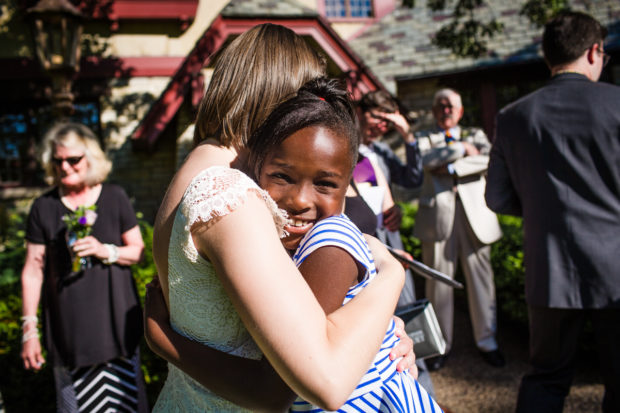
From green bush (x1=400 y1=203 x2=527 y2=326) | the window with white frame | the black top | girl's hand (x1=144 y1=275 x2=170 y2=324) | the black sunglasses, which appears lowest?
green bush (x1=400 y1=203 x2=527 y2=326)

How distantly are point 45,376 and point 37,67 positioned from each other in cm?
749

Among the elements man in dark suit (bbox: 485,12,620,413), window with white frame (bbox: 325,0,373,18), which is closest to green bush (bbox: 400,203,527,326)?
man in dark suit (bbox: 485,12,620,413)

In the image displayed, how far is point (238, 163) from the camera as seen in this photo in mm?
1382

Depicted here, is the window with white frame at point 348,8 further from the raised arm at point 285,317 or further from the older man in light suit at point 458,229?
the raised arm at point 285,317

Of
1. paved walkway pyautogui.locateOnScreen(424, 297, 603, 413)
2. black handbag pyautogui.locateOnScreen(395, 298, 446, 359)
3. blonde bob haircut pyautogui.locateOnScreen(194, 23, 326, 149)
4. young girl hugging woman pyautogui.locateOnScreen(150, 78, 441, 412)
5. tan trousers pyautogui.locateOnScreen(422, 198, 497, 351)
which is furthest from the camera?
tan trousers pyautogui.locateOnScreen(422, 198, 497, 351)

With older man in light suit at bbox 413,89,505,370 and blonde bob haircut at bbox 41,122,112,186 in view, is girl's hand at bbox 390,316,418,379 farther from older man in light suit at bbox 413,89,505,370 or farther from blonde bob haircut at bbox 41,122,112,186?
older man in light suit at bbox 413,89,505,370

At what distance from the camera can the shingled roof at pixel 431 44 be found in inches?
408

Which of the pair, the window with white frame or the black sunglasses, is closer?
the black sunglasses

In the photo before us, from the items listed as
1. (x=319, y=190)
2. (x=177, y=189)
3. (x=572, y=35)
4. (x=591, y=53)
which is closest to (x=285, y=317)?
(x=319, y=190)

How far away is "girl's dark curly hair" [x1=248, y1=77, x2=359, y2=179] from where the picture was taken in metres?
1.25

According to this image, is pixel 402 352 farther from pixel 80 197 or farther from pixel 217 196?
pixel 80 197

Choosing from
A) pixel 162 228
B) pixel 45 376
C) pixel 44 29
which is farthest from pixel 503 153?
pixel 44 29

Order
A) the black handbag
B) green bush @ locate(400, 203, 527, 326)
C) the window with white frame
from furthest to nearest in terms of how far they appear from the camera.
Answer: the window with white frame → green bush @ locate(400, 203, 527, 326) → the black handbag

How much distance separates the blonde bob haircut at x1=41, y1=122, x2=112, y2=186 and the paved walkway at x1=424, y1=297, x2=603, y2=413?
11.0ft
